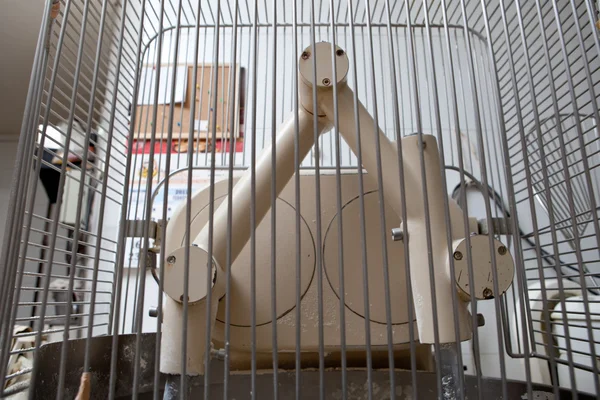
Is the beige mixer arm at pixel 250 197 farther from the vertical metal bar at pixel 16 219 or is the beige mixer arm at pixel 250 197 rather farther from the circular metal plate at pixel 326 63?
the vertical metal bar at pixel 16 219

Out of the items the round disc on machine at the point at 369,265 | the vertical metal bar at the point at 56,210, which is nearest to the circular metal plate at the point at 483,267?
the round disc on machine at the point at 369,265

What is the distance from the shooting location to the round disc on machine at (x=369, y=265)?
51 centimetres

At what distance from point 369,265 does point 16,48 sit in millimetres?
1527

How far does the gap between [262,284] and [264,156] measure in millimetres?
158

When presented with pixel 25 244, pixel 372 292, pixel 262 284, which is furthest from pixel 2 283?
pixel 372 292

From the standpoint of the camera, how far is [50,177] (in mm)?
1750

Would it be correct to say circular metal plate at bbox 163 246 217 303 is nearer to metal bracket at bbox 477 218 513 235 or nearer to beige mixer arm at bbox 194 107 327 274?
beige mixer arm at bbox 194 107 327 274

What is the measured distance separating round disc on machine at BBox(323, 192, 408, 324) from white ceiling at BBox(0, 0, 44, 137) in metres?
1.28

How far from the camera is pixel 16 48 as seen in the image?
4.69ft

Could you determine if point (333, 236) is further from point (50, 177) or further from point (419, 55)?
point (50, 177)

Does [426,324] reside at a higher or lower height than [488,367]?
higher

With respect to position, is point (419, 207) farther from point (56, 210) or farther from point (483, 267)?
point (56, 210)

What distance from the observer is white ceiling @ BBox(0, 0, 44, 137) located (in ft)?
4.22

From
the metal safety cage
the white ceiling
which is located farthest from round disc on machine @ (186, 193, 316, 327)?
the white ceiling
